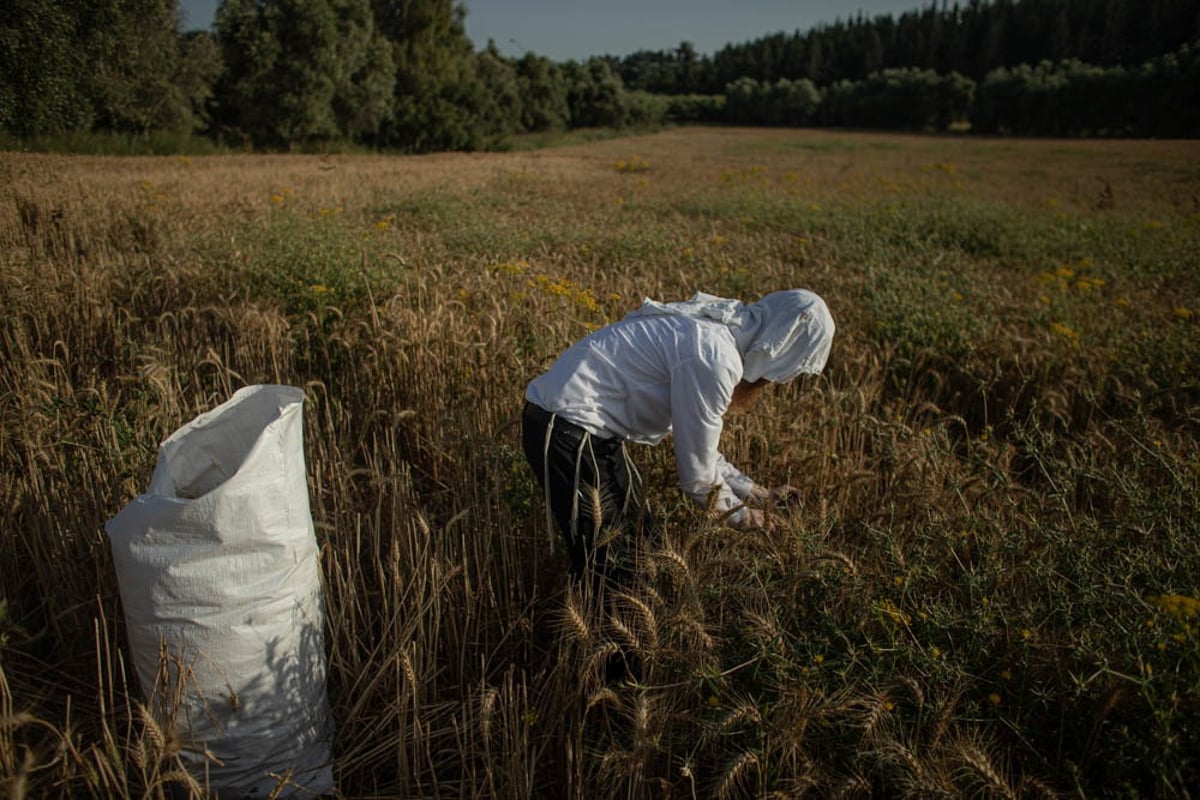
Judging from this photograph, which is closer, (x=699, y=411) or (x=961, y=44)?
(x=699, y=411)

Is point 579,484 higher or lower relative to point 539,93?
lower

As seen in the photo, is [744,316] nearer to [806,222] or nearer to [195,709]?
[195,709]

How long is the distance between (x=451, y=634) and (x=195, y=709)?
0.81m

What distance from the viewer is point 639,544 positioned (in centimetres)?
236

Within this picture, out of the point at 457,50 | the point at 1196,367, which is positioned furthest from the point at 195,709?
the point at 457,50

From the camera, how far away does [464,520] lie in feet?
8.59

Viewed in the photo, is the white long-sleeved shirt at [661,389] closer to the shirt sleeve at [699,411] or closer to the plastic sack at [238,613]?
the shirt sleeve at [699,411]

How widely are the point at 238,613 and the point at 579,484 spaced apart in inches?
42.5

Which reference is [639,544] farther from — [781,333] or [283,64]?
[283,64]

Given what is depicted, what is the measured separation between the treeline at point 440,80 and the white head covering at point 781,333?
6998 millimetres

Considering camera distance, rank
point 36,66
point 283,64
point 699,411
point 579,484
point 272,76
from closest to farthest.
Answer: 1. point 699,411
2. point 579,484
3. point 36,66
4. point 272,76
5. point 283,64

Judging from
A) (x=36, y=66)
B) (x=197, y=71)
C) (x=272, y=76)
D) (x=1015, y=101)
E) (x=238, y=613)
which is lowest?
(x=238, y=613)

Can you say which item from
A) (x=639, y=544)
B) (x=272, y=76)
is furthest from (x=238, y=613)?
(x=272, y=76)

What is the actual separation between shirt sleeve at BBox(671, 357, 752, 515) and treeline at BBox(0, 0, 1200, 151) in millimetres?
6984
